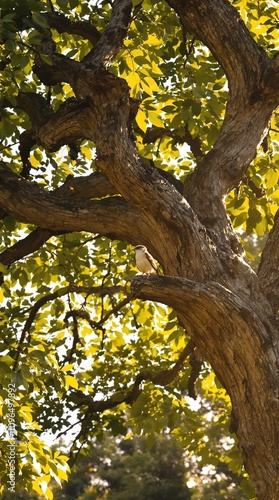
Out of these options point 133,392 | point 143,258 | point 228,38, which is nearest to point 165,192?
point 143,258

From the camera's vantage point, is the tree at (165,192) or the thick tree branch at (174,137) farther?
the thick tree branch at (174,137)

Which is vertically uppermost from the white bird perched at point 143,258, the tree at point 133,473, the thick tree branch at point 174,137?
the tree at point 133,473

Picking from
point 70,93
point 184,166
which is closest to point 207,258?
point 184,166

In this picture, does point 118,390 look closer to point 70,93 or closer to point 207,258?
point 70,93

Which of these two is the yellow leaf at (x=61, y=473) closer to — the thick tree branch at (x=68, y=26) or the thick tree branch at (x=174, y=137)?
the thick tree branch at (x=174, y=137)

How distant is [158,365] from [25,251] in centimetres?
399

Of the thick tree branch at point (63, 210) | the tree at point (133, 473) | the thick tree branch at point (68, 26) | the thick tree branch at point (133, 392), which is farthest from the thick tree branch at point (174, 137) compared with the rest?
the tree at point (133, 473)

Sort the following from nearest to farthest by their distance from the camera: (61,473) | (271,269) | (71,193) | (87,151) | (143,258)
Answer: (271,269) < (143,258) < (61,473) < (71,193) < (87,151)

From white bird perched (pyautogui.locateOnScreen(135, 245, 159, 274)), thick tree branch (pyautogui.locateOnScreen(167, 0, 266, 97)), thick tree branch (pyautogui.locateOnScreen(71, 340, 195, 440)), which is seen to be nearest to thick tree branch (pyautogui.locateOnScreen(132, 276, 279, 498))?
white bird perched (pyautogui.locateOnScreen(135, 245, 159, 274))

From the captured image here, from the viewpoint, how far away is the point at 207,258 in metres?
5.78

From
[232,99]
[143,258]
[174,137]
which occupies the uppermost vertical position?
[174,137]

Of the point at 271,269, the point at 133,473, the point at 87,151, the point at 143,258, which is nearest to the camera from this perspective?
the point at 271,269

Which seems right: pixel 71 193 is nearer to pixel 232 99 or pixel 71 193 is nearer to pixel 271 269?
pixel 232 99

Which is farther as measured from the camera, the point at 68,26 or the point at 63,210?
the point at 68,26
